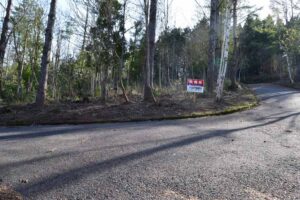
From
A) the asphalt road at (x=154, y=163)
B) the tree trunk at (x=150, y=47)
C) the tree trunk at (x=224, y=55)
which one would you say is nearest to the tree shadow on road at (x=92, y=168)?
the asphalt road at (x=154, y=163)

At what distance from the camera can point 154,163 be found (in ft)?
17.8

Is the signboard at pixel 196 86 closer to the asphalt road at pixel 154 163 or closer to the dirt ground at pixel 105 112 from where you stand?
the dirt ground at pixel 105 112

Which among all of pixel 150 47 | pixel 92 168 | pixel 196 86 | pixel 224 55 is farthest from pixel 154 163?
pixel 224 55

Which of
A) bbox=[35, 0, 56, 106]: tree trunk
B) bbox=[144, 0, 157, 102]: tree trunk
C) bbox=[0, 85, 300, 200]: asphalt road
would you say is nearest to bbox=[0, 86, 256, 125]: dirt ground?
bbox=[35, 0, 56, 106]: tree trunk

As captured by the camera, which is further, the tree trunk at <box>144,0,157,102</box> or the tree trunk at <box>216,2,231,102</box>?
the tree trunk at <box>216,2,231,102</box>

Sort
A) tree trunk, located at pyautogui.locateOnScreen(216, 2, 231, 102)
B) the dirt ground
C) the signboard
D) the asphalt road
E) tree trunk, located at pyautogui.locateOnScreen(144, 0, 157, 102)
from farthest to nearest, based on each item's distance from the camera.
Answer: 1. tree trunk, located at pyautogui.locateOnScreen(216, 2, 231, 102)
2. tree trunk, located at pyautogui.locateOnScreen(144, 0, 157, 102)
3. the signboard
4. the dirt ground
5. the asphalt road

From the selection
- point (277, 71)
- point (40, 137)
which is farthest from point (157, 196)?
point (277, 71)

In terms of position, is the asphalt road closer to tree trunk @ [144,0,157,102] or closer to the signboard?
the signboard

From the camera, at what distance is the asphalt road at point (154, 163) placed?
13.8 ft

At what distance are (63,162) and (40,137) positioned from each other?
2947mm

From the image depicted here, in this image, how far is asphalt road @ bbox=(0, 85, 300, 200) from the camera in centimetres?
419

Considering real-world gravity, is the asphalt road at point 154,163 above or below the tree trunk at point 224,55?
below

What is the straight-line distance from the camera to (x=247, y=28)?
156ft

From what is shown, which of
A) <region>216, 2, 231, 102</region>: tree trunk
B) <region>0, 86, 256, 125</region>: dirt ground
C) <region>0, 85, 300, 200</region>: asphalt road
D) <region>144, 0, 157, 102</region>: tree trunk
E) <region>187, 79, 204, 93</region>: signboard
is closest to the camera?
<region>0, 85, 300, 200</region>: asphalt road
